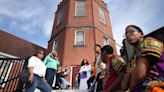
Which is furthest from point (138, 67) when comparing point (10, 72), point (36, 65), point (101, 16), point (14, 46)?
point (14, 46)

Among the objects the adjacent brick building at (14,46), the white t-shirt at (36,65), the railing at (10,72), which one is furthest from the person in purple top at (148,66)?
the adjacent brick building at (14,46)

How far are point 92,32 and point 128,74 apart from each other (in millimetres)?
17167

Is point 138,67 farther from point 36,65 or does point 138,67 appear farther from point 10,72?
point 10,72

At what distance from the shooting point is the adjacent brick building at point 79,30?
18.3 m

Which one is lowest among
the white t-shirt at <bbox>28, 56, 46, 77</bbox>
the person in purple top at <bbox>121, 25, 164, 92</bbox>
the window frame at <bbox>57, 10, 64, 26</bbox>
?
the person in purple top at <bbox>121, 25, 164, 92</bbox>

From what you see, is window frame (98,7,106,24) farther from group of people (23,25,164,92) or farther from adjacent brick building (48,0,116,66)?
A: group of people (23,25,164,92)

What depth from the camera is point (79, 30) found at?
1989 cm

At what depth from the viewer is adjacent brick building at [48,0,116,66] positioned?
1830 cm

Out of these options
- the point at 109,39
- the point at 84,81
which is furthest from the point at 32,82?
the point at 109,39

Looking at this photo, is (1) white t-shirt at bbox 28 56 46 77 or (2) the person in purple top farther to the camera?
(1) white t-shirt at bbox 28 56 46 77

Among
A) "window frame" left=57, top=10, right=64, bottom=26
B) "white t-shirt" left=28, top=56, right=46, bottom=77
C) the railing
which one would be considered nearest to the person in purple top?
"white t-shirt" left=28, top=56, right=46, bottom=77

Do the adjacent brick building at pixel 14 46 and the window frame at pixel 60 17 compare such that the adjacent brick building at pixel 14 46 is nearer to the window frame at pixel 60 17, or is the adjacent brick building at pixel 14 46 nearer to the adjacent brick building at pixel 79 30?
the adjacent brick building at pixel 79 30

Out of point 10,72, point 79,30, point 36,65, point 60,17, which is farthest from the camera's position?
point 60,17

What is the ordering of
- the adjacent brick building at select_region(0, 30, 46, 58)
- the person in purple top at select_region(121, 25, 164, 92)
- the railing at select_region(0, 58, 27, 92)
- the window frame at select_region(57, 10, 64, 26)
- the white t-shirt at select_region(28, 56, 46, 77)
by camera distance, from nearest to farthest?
the person in purple top at select_region(121, 25, 164, 92) → the white t-shirt at select_region(28, 56, 46, 77) → the railing at select_region(0, 58, 27, 92) → the adjacent brick building at select_region(0, 30, 46, 58) → the window frame at select_region(57, 10, 64, 26)
